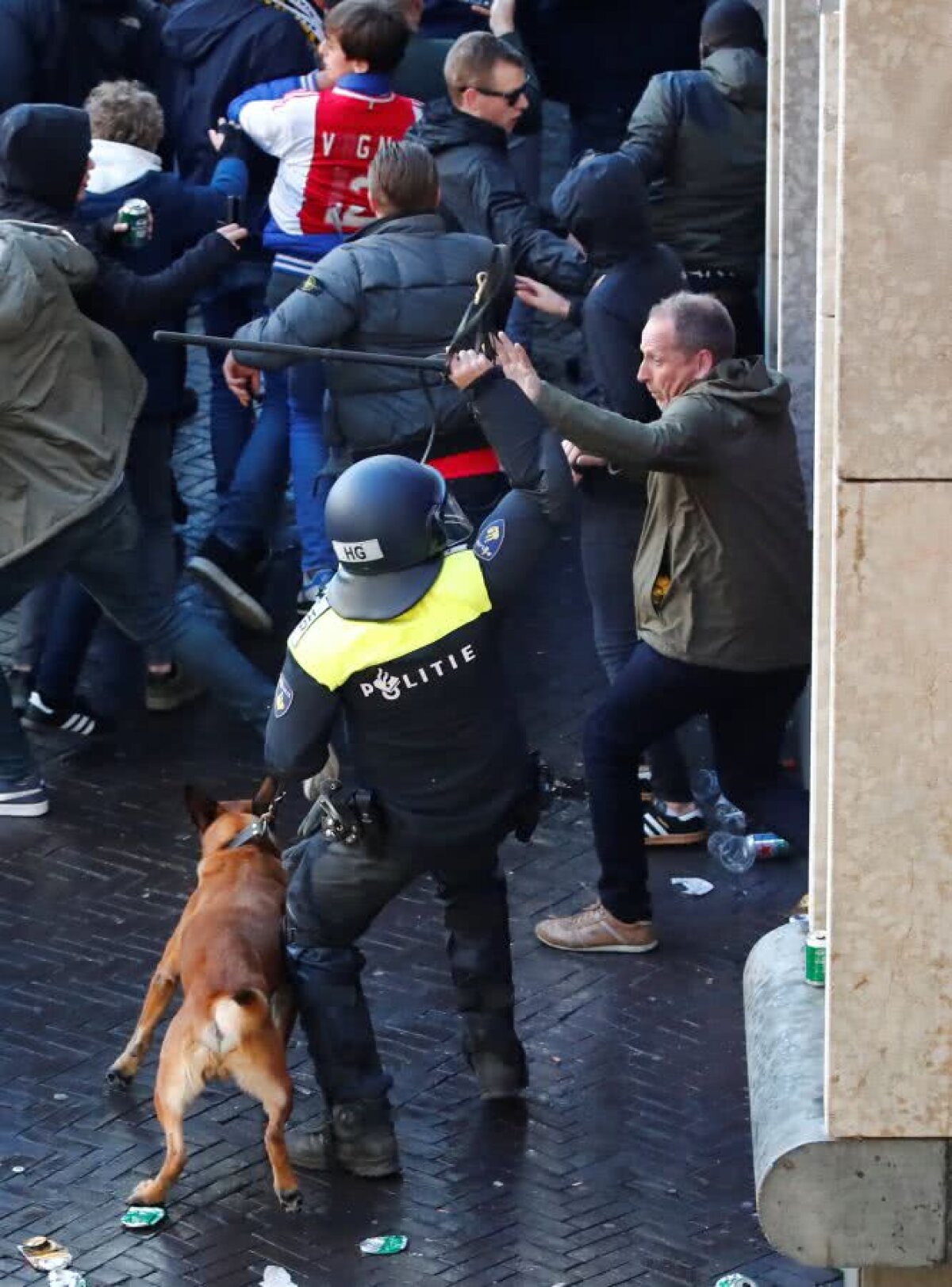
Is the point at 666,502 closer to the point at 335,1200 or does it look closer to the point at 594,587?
the point at 594,587

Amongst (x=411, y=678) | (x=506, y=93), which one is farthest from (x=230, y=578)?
(x=411, y=678)

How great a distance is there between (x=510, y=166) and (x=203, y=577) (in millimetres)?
1983

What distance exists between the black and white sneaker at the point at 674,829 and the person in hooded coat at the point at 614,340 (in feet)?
0.50

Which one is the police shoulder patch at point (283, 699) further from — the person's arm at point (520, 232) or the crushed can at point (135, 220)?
the person's arm at point (520, 232)

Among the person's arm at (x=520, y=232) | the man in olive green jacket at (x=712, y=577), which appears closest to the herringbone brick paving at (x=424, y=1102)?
the man in olive green jacket at (x=712, y=577)

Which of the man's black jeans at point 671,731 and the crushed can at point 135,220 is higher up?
the crushed can at point 135,220

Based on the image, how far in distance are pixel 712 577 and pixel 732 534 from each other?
136 mm

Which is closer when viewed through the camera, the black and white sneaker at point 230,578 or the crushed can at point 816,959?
the crushed can at point 816,959

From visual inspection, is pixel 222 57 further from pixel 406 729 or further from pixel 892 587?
pixel 892 587

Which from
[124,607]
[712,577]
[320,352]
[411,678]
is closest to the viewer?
[411,678]

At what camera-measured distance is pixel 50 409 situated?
8078mm

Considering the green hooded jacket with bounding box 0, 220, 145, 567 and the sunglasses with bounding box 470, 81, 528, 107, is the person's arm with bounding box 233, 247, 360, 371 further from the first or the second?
the sunglasses with bounding box 470, 81, 528, 107

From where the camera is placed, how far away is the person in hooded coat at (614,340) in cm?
745

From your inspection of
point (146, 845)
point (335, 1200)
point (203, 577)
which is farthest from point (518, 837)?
point (203, 577)
